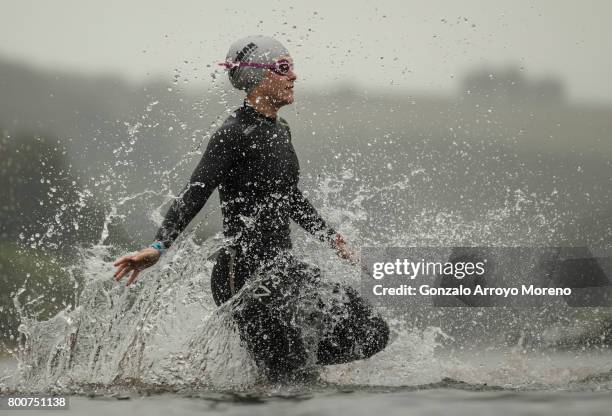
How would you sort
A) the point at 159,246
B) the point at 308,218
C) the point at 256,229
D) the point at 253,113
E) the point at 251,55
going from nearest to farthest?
the point at 159,246 → the point at 256,229 → the point at 253,113 → the point at 251,55 → the point at 308,218

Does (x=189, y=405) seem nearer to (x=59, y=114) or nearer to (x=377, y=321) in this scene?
(x=377, y=321)

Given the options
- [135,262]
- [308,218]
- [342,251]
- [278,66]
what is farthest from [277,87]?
[135,262]

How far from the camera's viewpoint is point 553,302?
642 inches

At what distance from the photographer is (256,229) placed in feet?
17.4

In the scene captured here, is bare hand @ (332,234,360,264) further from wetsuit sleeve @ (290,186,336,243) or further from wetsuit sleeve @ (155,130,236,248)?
wetsuit sleeve @ (155,130,236,248)

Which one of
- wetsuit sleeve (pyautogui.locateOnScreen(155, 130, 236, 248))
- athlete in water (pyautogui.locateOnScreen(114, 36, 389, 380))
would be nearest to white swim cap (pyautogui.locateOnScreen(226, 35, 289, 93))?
athlete in water (pyautogui.locateOnScreen(114, 36, 389, 380))

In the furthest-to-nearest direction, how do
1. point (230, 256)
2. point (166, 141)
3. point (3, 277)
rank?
1. point (3, 277)
2. point (166, 141)
3. point (230, 256)

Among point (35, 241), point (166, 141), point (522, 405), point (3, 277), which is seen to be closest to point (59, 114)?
point (35, 241)

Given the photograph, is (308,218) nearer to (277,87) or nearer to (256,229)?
(256,229)

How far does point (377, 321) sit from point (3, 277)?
22881 millimetres

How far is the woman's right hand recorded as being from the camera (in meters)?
5.00

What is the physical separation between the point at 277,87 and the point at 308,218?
2.48 feet

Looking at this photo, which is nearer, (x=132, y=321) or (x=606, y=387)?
(x=606, y=387)

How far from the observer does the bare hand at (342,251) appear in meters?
5.90
